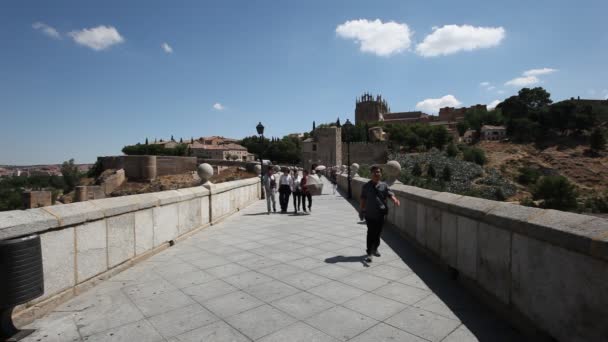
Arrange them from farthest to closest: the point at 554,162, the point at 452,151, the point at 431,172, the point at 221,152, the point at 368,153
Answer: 1. the point at 221,152
2. the point at 368,153
3. the point at 452,151
4. the point at 554,162
5. the point at 431,172

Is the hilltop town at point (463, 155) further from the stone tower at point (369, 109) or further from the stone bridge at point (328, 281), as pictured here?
the stone bridge at point (328, 281)

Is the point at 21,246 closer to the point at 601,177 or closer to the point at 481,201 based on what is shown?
the point at 481,201

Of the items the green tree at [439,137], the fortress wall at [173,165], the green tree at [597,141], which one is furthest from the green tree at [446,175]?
the fortress wall at [173,165]

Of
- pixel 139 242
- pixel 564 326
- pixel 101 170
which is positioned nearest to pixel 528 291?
pixel 564 326

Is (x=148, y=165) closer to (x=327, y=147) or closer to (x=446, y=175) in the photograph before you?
(x=327, y=147)

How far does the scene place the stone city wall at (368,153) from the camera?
8319cm

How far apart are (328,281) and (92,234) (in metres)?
3.10

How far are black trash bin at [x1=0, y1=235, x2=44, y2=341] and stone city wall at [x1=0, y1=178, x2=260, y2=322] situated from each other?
279 mm

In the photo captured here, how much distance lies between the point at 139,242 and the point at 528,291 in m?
5.25

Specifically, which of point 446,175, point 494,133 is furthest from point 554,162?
point 446,175

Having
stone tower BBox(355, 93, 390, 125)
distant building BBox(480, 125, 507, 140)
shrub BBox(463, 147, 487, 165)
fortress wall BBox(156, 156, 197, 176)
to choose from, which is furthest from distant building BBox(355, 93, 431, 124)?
fortress wall BBox(156, 156, 197, 176)

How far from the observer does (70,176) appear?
264 ft

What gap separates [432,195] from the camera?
549 centimetres

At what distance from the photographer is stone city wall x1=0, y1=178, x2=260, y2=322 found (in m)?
3.47
